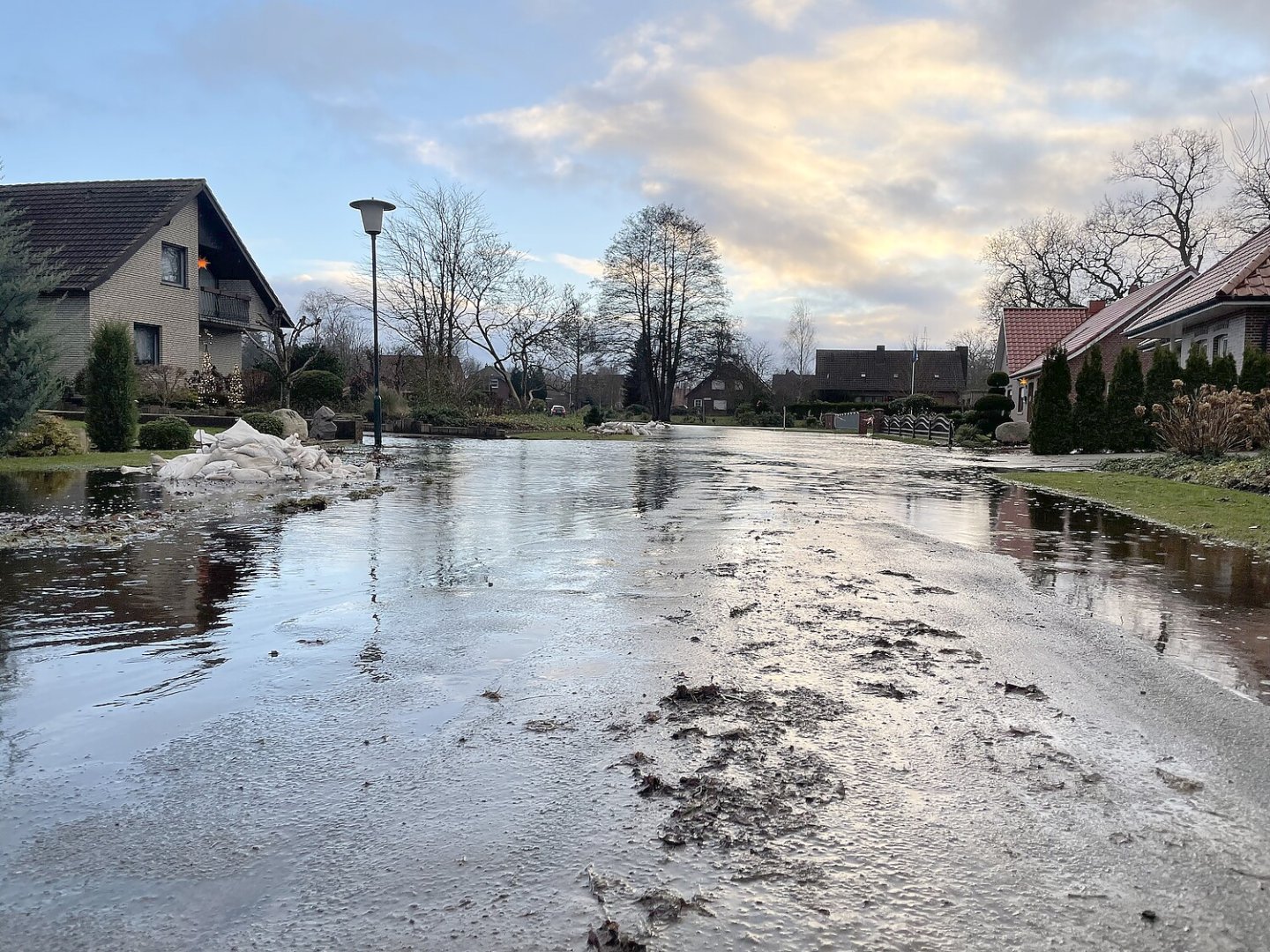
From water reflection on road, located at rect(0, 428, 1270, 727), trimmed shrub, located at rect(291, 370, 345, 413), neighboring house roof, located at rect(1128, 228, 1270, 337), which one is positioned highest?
neighboring house roof, located at rect(1128, 228, 1270, 337)

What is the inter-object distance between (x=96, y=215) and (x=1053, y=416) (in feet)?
108

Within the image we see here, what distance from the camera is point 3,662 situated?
176 inches

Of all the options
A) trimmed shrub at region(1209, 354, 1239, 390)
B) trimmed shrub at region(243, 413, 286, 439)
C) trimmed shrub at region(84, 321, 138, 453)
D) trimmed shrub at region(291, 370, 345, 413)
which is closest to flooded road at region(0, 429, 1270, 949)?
trimmed shrub at region(84, 321, 138, 453)

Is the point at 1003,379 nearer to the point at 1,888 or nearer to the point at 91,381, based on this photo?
the point at 91,381

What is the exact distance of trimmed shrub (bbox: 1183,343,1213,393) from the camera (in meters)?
23.8

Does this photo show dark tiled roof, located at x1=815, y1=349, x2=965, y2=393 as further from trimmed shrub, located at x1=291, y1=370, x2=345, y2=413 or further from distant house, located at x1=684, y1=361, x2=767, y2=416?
trimmed shrub, located at x1=291, y1=370, x2=345, y2=413

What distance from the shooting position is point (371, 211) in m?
21.8

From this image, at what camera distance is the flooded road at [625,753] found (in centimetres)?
240

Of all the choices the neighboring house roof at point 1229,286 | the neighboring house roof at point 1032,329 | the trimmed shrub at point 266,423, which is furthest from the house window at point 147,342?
the neighboring house roof at point 1032,329

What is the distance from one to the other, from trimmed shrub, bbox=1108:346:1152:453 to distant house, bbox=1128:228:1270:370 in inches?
85.7

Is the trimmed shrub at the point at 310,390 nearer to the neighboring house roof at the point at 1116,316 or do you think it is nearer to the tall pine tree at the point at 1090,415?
the tall pine tree at the point at 1090,415

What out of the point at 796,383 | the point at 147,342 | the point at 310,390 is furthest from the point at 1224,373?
the point at 796,383

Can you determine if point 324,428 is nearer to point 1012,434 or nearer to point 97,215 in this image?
point 97,215

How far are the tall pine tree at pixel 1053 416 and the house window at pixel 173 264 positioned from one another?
101 feet
